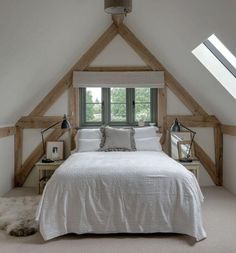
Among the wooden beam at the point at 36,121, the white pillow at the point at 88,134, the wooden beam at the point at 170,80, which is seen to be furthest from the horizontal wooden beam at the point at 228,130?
the wooden beam at the point at 36,121

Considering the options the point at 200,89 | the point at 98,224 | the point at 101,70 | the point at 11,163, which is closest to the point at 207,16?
the point at 200,89

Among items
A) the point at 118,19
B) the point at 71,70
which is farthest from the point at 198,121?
the point at 71,70

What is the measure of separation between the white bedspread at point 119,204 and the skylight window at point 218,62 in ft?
5.13

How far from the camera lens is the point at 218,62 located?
13.4ft

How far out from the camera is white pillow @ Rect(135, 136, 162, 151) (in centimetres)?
478

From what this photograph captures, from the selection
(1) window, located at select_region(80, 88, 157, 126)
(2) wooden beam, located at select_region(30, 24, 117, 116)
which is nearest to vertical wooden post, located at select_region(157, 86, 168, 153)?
(1) window, located at select_region(80, 88, 157, 126)

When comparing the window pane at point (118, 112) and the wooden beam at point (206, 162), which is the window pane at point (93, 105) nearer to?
the window pane at point (118, 112)

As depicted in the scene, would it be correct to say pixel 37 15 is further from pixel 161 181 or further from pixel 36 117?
pixel 36 117

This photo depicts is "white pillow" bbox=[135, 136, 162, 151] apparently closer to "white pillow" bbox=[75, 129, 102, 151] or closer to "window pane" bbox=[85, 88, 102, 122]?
"white pillow" bbox=[75, 129, 102, 151]

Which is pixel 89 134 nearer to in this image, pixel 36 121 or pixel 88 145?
pixel 88 145

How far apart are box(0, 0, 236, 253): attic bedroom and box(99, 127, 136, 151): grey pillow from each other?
0.05 ft

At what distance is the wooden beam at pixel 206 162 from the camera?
5223 millimetres

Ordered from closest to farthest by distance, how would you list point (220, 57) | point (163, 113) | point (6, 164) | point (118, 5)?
point (118, 5) < point (220, 57) < point (6, 164) < point (163, 113)

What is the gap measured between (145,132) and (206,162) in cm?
118
